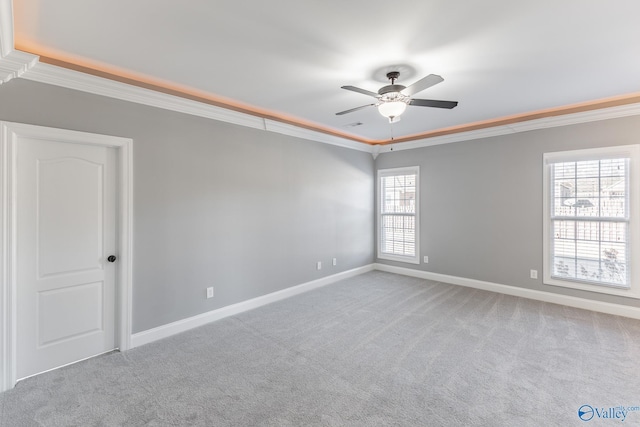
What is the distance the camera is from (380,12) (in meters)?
1.90

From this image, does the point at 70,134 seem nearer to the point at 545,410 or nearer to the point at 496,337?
the point at 545,410

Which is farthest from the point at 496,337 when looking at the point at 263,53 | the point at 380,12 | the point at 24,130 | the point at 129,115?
the point at 24,130

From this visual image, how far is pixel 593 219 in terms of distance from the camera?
3.83 meters

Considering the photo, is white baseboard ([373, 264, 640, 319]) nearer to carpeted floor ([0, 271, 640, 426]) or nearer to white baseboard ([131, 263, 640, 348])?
white baseboard ([131, 263, 640, 348])

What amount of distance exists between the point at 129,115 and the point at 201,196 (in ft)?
3.50

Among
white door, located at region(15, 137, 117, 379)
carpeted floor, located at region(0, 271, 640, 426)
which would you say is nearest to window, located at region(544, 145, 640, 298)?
carpeted floor, located at region(0, 271, 640, 426)

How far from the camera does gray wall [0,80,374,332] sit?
277 centimetres

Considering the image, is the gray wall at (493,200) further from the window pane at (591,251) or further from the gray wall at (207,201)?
the gray wall at (207,201)

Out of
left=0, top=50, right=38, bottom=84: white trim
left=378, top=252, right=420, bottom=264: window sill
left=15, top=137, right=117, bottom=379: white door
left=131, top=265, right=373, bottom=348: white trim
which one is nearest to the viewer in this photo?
left=0, top=50, right=38, bottom=84: white trim

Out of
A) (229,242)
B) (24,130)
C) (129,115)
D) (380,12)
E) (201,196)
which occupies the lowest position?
(229,242)

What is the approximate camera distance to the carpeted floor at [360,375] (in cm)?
199

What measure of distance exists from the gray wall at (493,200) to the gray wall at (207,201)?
1.82 m
